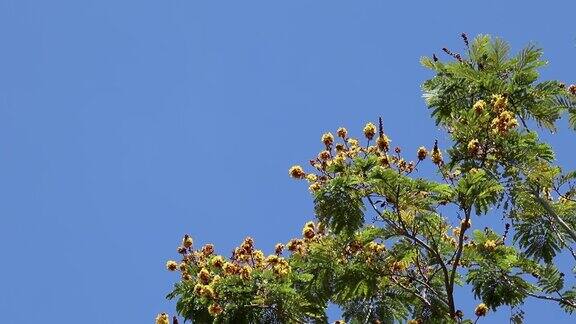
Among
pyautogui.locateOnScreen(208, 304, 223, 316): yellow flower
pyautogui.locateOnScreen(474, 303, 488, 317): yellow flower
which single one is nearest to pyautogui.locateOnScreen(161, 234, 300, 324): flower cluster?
pyautogui.locateOnScreen(208, 304, 223, 316): yellow flower

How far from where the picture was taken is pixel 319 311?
1199 centimetres

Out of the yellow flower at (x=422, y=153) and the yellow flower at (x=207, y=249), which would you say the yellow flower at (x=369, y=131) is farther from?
the yellow flower at (x=207, y=249)

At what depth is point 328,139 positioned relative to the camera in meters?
10.9

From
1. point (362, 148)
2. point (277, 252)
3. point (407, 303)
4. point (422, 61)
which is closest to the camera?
point (362, 148)

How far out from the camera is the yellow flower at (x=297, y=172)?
36.3ft

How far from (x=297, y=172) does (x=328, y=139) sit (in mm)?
659

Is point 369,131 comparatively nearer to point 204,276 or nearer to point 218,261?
point 218,261

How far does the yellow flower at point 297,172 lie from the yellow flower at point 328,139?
54 centimetres

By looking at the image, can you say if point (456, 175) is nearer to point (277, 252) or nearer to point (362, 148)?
point (362, 148)

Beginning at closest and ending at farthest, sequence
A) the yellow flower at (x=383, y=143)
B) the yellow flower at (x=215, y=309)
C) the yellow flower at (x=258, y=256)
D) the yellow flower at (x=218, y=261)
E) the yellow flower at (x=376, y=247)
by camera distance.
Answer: the yellow flower at (x=383, y=143) < the yellow flower at (x=215, y=309) < the yellow flower at (x=218, y=261) < the yellow flower at (x=376, y=247) < the yellow flower at (x=258, y=256)

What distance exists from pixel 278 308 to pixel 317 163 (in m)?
2.26

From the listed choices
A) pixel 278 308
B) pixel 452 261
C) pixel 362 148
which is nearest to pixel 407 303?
pixel 452 261

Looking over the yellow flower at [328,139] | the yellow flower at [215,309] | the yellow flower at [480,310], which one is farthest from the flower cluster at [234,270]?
the yellow flower at [480,310]

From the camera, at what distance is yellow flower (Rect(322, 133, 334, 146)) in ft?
35.7
